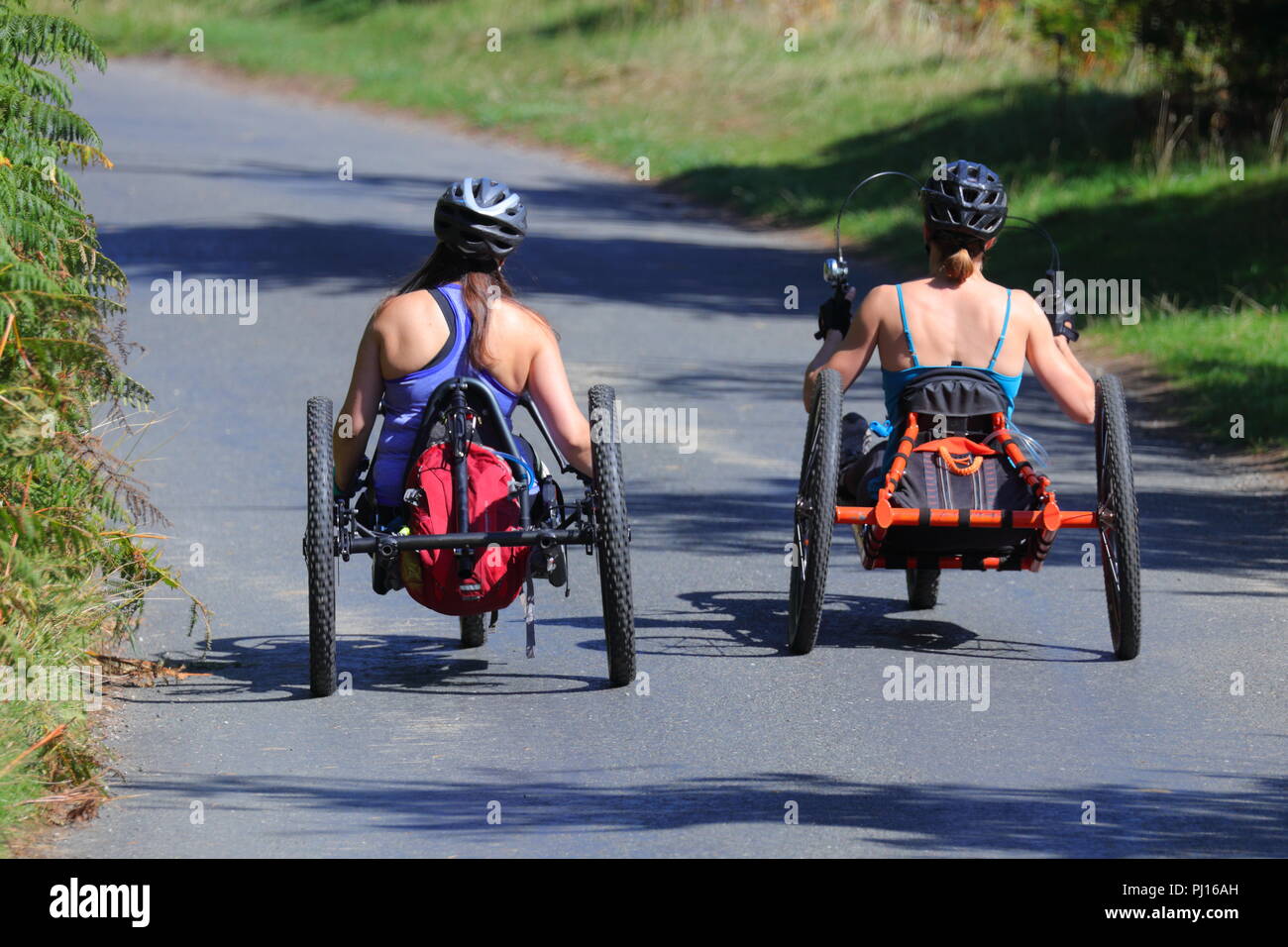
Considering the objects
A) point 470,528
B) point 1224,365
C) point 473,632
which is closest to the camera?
point 470,528

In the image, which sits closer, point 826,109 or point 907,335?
point 907,335

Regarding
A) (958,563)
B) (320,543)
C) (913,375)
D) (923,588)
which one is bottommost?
(923,588)

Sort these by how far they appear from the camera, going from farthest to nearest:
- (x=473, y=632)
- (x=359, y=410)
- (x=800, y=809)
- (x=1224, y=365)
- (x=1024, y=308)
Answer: (x=1224, y=365), (x=473, y=632), (x=1024, y=308), (x=359, y=410), (x=800, y=809)

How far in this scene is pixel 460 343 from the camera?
667 cm

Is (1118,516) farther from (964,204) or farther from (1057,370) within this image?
(964,204)

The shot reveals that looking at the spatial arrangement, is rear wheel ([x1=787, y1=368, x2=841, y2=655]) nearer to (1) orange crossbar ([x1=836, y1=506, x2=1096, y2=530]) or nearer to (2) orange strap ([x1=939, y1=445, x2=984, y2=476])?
(1) orange crossbar ([x1=836, y1=506, x2=1096, y2=530])

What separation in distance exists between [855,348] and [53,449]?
279cm

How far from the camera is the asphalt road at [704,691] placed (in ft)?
18.1

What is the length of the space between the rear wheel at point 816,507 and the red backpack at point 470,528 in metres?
0.99

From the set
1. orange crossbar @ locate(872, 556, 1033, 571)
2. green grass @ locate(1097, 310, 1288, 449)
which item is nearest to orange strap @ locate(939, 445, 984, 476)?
orange crossbar @ locate(872, 556, 1033, 571)

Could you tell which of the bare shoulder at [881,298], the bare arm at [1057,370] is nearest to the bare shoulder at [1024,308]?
the bare arm at [1057,370]

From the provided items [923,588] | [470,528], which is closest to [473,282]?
[470,528]

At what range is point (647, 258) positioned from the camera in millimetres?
18016

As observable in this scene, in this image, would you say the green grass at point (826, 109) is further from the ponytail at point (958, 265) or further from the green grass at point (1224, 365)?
the ponytail at point (958, 265)
